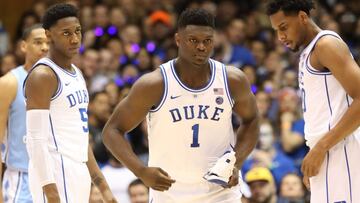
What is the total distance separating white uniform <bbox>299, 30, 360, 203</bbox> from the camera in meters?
5.40

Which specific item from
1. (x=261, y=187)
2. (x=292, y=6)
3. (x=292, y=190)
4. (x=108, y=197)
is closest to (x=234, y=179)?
(x=108, y=197)

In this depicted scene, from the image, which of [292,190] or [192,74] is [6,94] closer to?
[192,74]

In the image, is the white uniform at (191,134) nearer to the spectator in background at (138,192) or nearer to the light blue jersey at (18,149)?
the light blue jersey at (18,149)

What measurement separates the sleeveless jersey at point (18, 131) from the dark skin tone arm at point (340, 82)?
239cm

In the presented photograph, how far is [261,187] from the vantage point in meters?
8.56

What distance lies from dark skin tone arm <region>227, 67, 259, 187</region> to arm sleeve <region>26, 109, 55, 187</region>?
127 cm

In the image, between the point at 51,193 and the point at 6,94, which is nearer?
the point at 51,193

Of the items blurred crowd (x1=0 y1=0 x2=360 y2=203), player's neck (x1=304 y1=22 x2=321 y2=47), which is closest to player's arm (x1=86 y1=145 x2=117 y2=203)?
player's neck (x1=304 y1=22 x2=321 y2=47)

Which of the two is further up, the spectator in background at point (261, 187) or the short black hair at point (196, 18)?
the short black hair at point (196, 18)

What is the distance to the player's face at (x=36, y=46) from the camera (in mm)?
6711

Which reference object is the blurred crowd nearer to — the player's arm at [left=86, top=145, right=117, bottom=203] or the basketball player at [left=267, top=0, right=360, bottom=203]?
the player's arm at [left=86, top=145, right=117, bottom=203]

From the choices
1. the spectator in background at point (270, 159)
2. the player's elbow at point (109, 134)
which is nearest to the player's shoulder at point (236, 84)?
the player's elbow at point (109, 134)

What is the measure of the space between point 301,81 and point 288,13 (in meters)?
0.46

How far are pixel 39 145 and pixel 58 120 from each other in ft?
0.91
